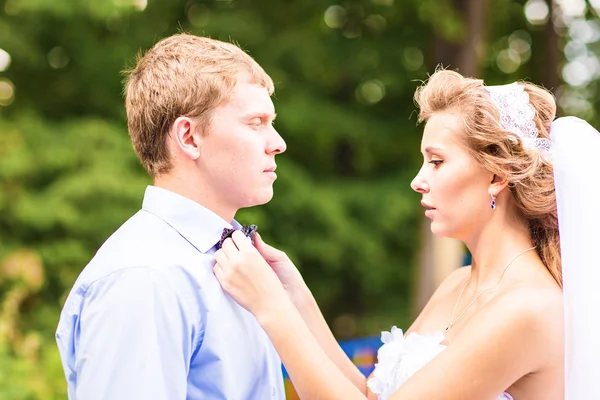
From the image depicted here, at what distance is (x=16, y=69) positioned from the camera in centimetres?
772

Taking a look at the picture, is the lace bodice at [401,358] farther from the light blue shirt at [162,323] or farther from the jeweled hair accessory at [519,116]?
the jeweled hair accessory at [519,116]

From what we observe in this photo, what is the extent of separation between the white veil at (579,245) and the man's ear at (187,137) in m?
1.22

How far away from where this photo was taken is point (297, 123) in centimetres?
802

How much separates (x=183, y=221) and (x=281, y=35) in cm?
603

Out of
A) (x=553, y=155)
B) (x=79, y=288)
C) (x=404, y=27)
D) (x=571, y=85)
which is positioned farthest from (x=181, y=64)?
(x=571, y=85)

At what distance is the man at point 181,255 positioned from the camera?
1965 mm

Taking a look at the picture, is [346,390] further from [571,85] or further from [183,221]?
[571,85]

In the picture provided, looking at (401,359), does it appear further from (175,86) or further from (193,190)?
(175,86)

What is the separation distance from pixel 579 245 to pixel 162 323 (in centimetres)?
142

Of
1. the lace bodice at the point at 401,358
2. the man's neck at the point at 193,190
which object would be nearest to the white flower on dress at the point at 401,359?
the lace bodice at the point at 401,358

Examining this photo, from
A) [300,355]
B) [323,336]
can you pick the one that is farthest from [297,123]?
[300,355]


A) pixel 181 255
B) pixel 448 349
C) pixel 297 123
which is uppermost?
pixel 297 123

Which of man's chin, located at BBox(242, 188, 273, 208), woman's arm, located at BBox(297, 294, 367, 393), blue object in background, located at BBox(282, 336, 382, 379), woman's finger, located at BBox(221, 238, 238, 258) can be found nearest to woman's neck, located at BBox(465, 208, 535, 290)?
woman's arm, located at BBox(297, 294, 367, 393)

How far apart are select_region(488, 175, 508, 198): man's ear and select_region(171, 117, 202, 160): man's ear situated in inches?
40.6
